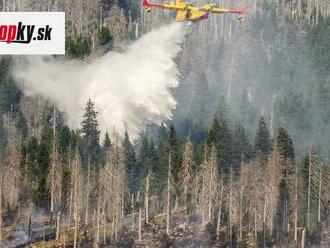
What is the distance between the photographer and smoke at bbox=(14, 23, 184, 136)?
6275 inches

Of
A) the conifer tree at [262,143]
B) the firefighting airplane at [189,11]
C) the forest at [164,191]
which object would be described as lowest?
the forest at [164,191]

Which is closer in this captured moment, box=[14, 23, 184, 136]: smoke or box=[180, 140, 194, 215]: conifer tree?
box=[180, 140, 194, 215]: conifer tree

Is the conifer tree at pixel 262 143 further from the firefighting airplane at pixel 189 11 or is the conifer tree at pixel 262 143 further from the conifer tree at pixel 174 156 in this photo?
the firefighting airplane at pixel 189 11

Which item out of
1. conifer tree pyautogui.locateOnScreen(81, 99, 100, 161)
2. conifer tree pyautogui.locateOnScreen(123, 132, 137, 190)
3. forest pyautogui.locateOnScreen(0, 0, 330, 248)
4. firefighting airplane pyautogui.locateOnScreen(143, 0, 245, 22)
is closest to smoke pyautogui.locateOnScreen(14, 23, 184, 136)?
conifer tree pyautogui.locateOnScreen(81, 99, 100, 161)

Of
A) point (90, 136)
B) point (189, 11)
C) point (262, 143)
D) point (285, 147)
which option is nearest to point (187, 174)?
point (285, 147)

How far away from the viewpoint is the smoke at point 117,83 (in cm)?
15938

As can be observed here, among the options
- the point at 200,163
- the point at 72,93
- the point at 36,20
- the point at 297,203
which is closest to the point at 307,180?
the point at 297,203

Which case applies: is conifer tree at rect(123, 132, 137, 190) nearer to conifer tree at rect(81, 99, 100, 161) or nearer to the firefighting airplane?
conifer tree at rect(81, 99, 100, 161)

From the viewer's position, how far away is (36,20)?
3999 inches

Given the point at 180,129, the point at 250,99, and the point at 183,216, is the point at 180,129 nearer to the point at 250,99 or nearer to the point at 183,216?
the point at 250,99

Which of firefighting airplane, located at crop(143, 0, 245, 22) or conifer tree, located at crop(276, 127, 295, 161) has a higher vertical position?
firefighting airplane, located at crop(143, 0, 245, 22)

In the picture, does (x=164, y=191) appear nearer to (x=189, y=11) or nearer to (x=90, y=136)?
(x=189, y=11)

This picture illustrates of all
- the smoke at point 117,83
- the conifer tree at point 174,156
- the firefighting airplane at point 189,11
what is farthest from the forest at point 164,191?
the smoke at point 117,83

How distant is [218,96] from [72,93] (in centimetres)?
2523
